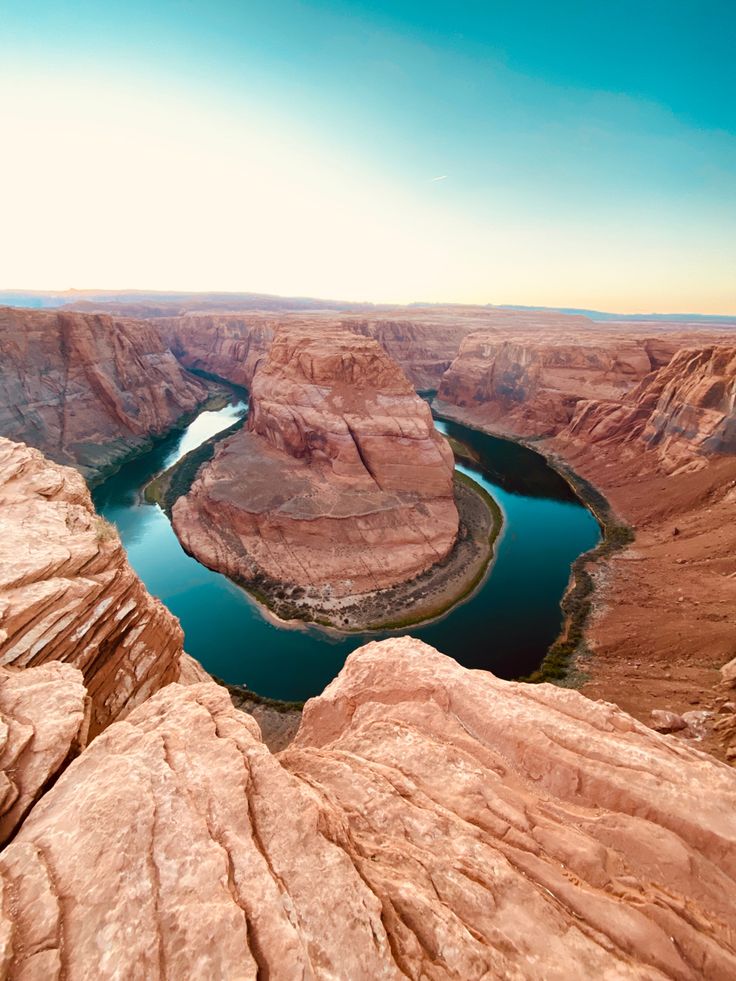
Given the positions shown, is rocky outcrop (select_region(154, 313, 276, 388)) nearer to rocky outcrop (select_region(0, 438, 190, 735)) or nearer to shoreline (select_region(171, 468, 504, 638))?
shoreline (select_region(171, 468, 504, 638))

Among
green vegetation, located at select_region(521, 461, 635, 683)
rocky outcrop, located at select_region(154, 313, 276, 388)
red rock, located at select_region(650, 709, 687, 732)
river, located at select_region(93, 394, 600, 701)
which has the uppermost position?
rocky outcrop, located at select_region(154, 313, 276, 388)

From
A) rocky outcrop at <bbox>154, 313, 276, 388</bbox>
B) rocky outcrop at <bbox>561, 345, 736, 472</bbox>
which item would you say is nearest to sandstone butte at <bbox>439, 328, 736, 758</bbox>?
rocky outcrop at <bbox>561, 345, 736, 472</bbox>

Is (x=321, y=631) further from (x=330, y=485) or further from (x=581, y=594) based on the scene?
(x=581, y=594)

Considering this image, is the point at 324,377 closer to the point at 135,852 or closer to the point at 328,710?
the point at 328,710

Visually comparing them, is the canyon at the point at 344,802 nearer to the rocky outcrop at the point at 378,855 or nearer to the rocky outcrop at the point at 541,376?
the rocky outcrop at the point at 378,855

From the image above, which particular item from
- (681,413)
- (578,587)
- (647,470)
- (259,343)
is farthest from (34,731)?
(259,343)

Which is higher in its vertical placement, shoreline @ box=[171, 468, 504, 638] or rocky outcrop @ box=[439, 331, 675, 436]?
rocky outcrop @ box=[439, 331, 675, 436]
